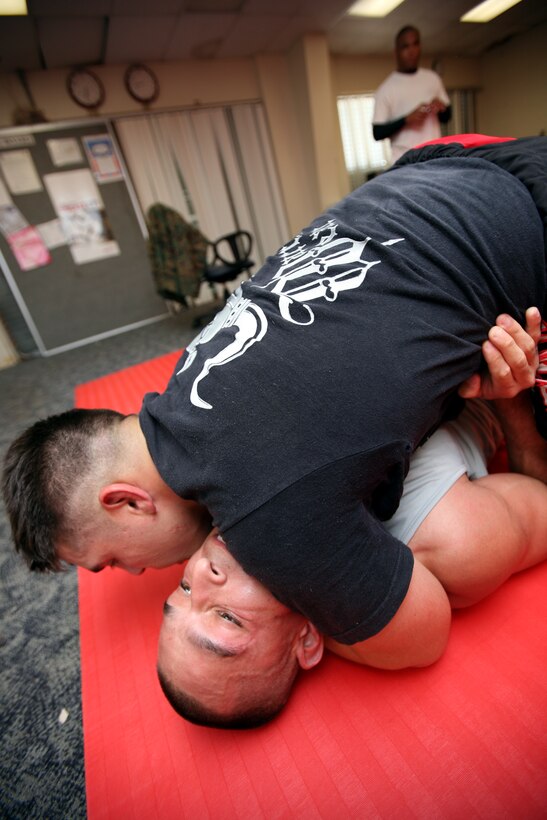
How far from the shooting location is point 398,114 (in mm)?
2727

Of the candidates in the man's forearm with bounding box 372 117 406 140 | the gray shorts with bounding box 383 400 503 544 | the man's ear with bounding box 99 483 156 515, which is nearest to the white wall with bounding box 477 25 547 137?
the man's forearm with bounding box 372 117 406 140

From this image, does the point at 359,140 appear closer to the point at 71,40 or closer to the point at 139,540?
the point at 71,40

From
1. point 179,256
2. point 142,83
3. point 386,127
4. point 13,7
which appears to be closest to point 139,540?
point 179,256

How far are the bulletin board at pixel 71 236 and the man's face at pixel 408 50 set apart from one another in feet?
8.14

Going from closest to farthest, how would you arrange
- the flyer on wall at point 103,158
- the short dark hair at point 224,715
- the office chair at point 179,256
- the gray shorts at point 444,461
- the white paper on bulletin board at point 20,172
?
1. the short dark hair at point 224,715
2. the gray shorts at point 444,461
3. the office chair at point 179,256
4. the white paper on bulletin board at point 20,172
5. the flyer on wall at point 103,158

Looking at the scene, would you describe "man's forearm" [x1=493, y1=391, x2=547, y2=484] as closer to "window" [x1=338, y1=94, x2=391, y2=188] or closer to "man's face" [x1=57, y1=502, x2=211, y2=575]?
"man's face" [x1=57, y1=502, x2=211, y2=575]

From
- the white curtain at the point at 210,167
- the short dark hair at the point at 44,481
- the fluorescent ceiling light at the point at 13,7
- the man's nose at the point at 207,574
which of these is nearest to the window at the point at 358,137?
the white curtain at the point at 210,167

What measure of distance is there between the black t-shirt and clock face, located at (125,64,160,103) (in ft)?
13.6

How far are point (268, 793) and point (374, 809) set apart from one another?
16cm

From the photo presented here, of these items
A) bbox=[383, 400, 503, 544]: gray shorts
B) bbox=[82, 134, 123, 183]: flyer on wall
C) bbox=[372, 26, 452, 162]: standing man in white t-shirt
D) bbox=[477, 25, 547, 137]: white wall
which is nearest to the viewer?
bbox=[383, 400, 503, 544]: gray shorts

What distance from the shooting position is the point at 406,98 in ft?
8.77

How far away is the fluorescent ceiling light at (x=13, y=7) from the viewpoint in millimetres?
2538

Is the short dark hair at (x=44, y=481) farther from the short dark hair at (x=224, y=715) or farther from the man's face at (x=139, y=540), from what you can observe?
the short dark hair at (x=224, y=715)

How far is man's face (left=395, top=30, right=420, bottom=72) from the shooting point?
103 inches
